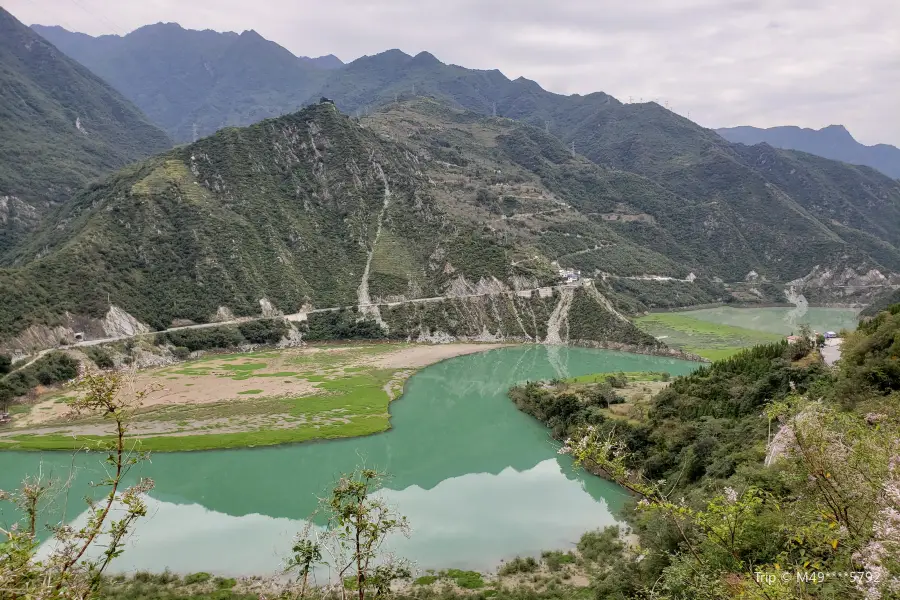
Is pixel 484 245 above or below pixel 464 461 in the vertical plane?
above

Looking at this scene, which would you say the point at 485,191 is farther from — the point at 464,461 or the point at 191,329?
the point at 464,461

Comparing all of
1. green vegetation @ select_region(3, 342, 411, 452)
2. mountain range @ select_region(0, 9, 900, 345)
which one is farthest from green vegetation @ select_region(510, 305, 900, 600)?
mountain range @ select_region(0, 9, 900, 345)

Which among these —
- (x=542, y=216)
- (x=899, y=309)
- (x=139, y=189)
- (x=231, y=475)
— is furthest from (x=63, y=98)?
(x=899, y=309)

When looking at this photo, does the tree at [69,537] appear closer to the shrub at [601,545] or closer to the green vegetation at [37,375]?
the shrub at [601,545]

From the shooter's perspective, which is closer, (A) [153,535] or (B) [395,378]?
(A) [153,535]

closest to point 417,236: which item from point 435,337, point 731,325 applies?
point 435,337

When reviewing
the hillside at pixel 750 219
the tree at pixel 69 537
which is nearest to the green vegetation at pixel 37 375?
the tree at pixel 69 537

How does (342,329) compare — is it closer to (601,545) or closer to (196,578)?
(196,578)

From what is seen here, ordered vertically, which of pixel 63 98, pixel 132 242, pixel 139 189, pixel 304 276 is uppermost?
pixel 63 98
